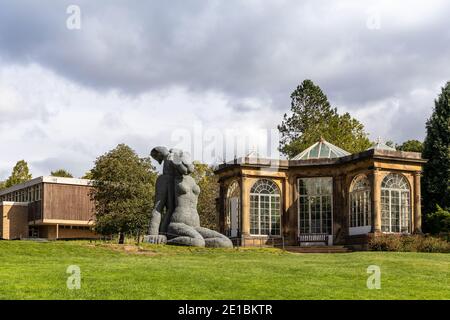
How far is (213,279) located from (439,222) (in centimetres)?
2580

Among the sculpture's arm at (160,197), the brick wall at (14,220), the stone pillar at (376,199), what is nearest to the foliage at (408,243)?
the stone pillar at (376,199)

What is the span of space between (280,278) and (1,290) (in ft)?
19.9

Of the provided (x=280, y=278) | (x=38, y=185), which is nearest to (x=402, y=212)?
(x=280, y=278)

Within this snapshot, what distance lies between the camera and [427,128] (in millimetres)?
45156

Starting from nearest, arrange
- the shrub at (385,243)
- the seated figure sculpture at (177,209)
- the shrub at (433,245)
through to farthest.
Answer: the seated figure sculpture at (177,209)
the shrub at (433,245)
the shrub at (385,243)

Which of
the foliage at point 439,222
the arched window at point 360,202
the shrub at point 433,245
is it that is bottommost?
the shrub at point 433,245

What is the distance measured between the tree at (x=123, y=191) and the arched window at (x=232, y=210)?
5.58 meters

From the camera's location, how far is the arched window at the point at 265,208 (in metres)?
38.1

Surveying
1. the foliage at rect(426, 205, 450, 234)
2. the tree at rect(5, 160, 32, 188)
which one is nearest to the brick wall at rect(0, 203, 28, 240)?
the tree at rect(5, 160, 32, 188)

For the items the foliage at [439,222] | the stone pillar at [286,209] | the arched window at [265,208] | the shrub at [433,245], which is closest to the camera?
the shrub at [433,245]

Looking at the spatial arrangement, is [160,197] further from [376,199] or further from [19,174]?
[19,174]

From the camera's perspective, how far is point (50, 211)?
59.2m

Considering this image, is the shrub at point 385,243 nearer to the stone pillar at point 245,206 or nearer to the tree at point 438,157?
the stone pillar at point 245,206
